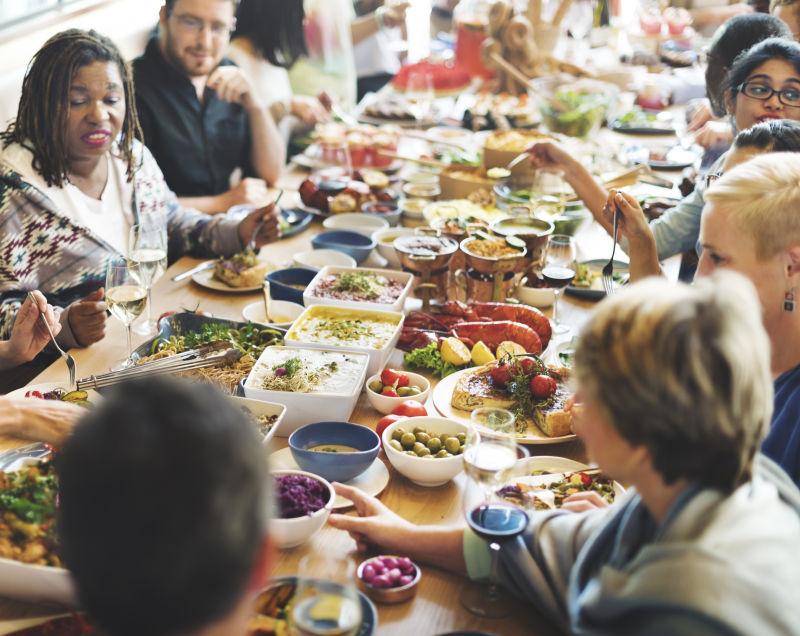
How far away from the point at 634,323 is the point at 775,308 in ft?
3.24

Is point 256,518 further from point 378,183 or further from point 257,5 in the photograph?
point 257,5

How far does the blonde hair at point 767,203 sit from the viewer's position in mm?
1941

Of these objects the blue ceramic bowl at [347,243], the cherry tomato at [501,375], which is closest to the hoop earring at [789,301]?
the cherry tomato at [501,375]

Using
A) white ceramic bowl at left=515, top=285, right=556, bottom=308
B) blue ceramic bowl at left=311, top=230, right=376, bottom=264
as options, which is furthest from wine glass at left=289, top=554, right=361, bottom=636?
blue ceramic bowl at left=311, top=230, right=376, bottom=264

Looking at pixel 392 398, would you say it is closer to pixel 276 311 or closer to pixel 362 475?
pixel 362 475

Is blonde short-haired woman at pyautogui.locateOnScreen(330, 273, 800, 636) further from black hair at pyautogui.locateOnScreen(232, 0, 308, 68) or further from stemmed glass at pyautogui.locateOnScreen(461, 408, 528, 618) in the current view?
black hair at pyautogui.locateOnScreen(232, 0, 308, 68)

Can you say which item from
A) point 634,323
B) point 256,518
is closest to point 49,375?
point 256,518

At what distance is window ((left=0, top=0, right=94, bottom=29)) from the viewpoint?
3.89 meters

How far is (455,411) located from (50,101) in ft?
5.51

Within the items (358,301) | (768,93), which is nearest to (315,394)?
(358,301)

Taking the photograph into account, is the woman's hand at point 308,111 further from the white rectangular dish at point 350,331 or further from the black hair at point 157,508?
the black hair at point 157,508

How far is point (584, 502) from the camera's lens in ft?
5.79

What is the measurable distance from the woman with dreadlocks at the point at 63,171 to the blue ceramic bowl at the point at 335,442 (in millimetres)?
861

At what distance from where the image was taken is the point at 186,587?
0.98m
